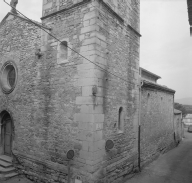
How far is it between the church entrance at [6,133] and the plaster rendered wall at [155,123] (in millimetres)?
6276

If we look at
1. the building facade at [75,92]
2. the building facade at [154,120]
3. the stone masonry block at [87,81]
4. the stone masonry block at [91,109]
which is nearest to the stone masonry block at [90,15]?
the building facade at [75,92]

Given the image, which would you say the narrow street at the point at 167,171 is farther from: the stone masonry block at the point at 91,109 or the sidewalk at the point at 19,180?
the sidewalk at the point at 19,180

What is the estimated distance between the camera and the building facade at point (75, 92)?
18.7ft

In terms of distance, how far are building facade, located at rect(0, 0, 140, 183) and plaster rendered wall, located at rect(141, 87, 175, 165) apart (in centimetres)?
128

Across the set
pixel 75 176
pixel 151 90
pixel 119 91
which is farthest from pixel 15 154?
pixel 151 90

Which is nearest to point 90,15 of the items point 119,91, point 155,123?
point 119,91

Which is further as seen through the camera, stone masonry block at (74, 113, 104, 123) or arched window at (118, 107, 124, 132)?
arched window at (118, 107, 124, 132)

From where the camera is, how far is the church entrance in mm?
8320

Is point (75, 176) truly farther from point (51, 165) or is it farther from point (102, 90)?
point (102, 90)

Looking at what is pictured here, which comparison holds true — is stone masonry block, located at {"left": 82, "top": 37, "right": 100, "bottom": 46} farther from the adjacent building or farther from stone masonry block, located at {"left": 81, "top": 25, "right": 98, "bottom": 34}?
stone masonry block, located at {"left": 81, "top": 25, "right": 98, "bottom": 34}

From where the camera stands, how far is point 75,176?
5.71 m

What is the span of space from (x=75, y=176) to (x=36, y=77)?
3886 millimetres

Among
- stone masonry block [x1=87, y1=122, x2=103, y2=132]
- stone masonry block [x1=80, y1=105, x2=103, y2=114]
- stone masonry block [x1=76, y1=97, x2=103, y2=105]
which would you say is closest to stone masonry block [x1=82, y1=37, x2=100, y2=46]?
stone masonry block [x1=76, y1=97, x2=103, y2=105]

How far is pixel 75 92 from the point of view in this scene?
594cm
